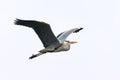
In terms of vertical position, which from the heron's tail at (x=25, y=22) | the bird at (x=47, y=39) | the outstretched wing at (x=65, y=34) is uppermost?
the heron's tail at (x=25, y=22)

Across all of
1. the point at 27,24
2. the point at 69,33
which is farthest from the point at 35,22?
the point at 69,33

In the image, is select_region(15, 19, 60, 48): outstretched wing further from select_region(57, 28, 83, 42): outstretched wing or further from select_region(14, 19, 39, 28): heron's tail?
select_region(57, 28, 83, 42): outstretched wing

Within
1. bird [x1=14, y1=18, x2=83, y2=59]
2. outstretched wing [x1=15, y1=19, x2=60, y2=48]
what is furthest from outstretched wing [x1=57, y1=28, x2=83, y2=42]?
outstretched wing [x1=15, y1=19, x2=60, y2=48]

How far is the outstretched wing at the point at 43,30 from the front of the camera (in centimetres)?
7888

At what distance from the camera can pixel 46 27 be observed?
8000 cm

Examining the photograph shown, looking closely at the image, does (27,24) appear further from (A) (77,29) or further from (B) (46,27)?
(A) (77,29)

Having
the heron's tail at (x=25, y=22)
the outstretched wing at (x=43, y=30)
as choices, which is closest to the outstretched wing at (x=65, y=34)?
the outstretched wing at (x=43, y=30)

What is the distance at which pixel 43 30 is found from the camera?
263ft

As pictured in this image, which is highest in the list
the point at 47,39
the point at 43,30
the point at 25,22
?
the point at 25,22

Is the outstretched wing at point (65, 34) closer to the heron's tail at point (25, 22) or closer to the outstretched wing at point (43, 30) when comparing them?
the outstretched wing at point (43, 30)

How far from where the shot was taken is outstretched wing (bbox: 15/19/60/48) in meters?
78.9

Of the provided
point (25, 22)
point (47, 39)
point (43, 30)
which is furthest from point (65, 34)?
point (25, 22)

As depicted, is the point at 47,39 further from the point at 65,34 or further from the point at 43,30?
the point at 65,34

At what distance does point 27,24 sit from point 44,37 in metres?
2.33
